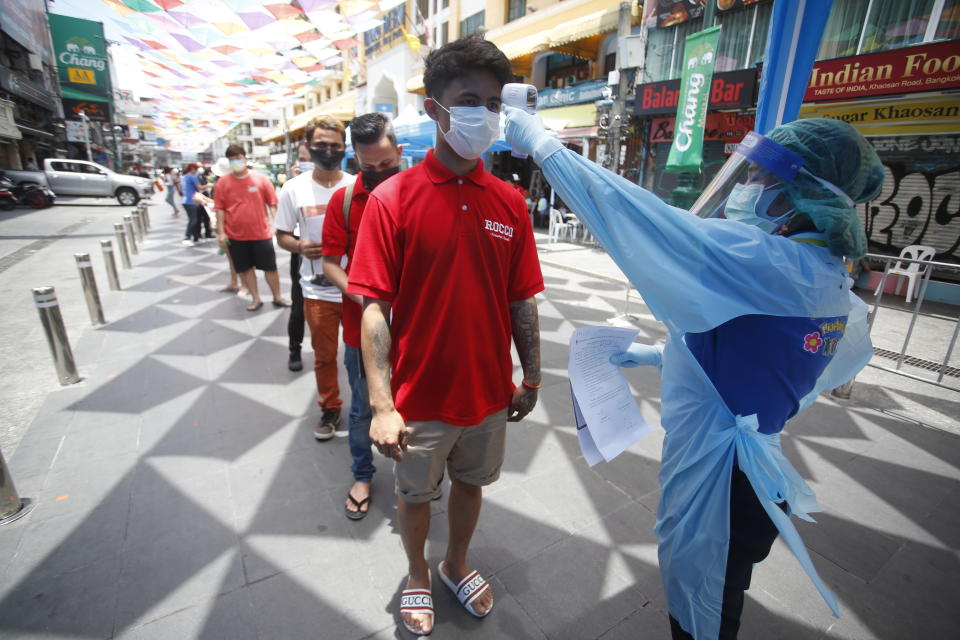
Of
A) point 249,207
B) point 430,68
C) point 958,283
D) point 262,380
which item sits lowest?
point 262,380

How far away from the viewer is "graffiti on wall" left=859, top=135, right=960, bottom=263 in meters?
7.19

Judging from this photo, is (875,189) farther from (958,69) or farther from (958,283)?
(958,283)

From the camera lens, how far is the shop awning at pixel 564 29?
11.5 m

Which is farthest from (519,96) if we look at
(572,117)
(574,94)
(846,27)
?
(574,94)

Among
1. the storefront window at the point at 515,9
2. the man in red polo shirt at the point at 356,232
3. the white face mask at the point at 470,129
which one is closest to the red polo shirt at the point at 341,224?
the man in red polo shirt at the point at 356,232

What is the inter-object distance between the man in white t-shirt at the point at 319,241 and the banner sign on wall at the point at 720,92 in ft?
25.5

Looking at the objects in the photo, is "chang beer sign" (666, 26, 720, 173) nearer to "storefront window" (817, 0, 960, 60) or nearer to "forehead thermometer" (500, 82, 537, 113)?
"storefront window" (817, 0, 960, 60)

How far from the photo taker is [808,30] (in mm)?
2404

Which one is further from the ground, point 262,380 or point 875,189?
point 875,189

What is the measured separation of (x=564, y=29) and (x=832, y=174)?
1340cm

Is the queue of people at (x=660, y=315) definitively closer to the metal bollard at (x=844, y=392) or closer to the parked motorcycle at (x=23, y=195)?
the metal bollard at (x=844, y=392)

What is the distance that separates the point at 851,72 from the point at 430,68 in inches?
356

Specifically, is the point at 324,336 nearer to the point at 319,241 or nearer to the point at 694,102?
the point at 319,241

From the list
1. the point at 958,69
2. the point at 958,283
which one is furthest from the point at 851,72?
the point at 958,283
